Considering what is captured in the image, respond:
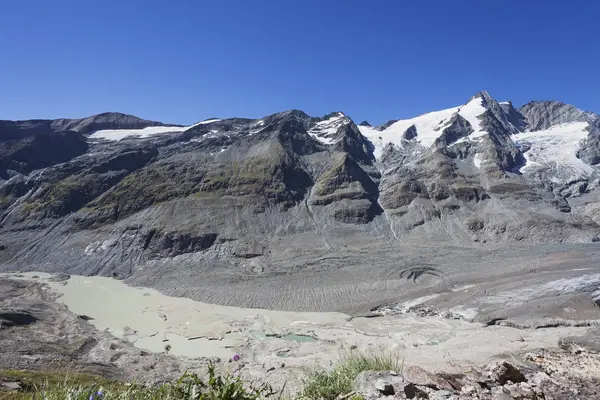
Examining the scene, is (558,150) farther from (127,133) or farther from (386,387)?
(127,133)

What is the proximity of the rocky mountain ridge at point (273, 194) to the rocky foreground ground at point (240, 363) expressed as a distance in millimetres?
22725

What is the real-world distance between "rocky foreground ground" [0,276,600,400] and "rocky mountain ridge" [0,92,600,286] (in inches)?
895

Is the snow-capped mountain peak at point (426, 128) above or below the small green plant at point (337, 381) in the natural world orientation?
above

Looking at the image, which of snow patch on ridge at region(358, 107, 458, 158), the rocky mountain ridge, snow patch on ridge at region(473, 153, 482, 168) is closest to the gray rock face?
the rocky mountain ridge

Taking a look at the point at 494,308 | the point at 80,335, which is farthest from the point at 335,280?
the point at 80,335

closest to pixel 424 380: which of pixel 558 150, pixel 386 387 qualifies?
pixel 386 387

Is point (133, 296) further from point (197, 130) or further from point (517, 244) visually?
point (197, 130)

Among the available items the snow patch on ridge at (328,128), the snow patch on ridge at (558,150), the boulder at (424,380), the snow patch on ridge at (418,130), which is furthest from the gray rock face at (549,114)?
the boulder at (424,380)

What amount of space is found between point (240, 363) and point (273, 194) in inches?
1994

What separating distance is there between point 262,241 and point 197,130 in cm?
6258

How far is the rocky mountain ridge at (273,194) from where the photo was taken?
2318 inches

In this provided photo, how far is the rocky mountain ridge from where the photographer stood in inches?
2318

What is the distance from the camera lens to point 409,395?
5223 mm

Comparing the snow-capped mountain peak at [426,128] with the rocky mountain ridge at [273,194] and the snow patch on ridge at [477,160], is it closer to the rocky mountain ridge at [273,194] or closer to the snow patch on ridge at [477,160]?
the rocky mountain ridge at [273,194]
